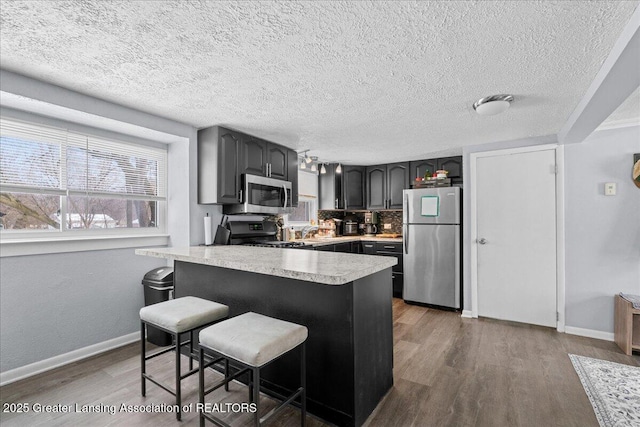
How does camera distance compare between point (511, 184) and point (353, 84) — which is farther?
point (511, 184)

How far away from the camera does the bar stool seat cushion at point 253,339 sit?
4.44 feet

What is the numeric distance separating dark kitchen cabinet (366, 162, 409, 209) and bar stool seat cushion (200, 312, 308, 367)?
387cm

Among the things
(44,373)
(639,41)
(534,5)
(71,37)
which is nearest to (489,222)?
(639,41)

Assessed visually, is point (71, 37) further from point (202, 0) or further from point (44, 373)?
point (44, 373)

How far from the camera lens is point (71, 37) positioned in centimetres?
158

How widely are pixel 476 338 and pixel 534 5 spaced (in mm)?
2844

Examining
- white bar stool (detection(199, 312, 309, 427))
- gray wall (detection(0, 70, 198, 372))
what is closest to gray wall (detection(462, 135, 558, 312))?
white bar stool (detection(199, 312, 309, 427))

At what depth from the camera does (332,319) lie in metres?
1.73

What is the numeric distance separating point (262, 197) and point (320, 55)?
6.61 ft

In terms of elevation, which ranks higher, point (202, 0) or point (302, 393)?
point (202, 0)

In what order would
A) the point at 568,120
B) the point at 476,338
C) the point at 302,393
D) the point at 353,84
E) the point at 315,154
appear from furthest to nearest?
the point at 315,154, the point at 476,338, the point at 568,120, the point at 353,84, the point at 302,393

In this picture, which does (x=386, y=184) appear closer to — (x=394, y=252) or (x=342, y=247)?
(x=394, y=252)

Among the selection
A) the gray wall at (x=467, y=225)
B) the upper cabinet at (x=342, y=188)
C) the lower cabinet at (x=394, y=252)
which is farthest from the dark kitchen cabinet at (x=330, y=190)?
the gray wall at (x=467, y=225)

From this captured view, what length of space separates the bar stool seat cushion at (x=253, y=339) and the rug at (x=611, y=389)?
1913 millimetres
